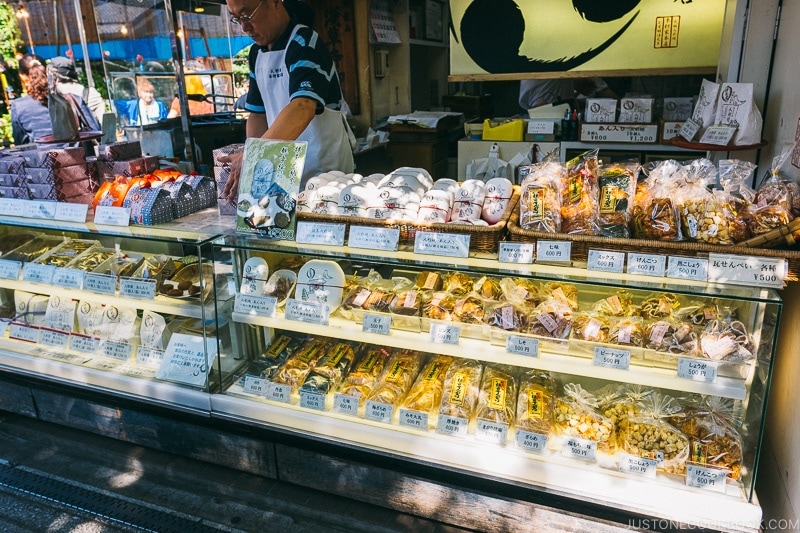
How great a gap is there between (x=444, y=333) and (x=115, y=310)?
152 centimetres

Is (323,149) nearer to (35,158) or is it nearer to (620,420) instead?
(35,158)

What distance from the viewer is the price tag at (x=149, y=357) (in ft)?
7.39

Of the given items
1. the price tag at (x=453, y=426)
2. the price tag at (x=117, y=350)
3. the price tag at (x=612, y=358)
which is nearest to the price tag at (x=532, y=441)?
the price tag at (x=453, y=426)

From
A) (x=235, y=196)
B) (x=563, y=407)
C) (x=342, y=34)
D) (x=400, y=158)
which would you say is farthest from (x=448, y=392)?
(x=342, y=34)

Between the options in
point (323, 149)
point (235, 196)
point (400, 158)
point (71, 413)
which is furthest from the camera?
point (400, 158)

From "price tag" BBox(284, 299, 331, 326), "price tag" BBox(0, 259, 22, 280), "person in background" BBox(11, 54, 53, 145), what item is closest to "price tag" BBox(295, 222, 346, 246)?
"price tag" BBox(284, 299, 331, 326)

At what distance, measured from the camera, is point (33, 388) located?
246 cm

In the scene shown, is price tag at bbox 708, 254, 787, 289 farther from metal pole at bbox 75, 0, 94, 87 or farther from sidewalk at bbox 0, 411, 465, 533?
metal pole at bbox 75, 0, 94, 87

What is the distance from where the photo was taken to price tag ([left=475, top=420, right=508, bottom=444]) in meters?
1.74

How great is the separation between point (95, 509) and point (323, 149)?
6.01 ft

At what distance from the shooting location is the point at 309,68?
2.37 meters

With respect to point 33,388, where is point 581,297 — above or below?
above

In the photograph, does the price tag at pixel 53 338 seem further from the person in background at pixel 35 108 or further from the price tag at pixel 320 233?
the person in background at pixel 35 108

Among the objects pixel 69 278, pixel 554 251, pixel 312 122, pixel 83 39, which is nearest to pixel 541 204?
pixel 554 251
